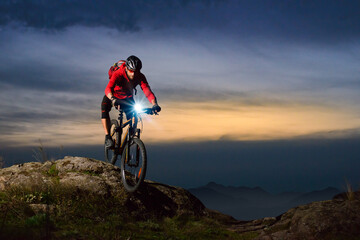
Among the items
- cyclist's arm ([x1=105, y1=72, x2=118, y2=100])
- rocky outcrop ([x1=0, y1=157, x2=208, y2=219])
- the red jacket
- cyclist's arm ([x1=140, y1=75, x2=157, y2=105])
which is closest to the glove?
cyclist's arm ([x1=140, y1=75, x2=157, y2=105])

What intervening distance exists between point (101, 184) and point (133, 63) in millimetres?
3865

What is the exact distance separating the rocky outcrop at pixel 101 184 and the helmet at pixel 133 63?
147 inches

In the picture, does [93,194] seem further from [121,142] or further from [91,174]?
[121,142]

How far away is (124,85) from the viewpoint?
392 inches

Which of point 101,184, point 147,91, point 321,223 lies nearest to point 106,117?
point 147,91

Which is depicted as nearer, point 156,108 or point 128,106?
point 156,108

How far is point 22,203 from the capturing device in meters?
7.80

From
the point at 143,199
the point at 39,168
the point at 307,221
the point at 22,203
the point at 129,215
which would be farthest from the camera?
the point at 39,168

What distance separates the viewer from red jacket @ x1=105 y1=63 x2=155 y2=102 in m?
9.61

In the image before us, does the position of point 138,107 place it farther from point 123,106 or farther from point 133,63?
point 133,63

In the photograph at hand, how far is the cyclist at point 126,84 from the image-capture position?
9.20 metres

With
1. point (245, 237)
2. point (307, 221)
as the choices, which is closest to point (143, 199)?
point (245, 237)

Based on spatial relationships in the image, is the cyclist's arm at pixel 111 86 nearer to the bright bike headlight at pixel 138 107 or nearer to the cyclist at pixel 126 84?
the cyclist at pixel 126 84

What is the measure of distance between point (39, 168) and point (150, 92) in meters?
5.15
